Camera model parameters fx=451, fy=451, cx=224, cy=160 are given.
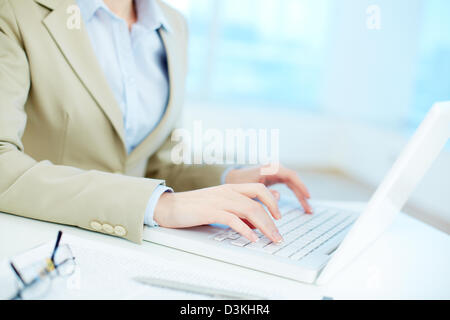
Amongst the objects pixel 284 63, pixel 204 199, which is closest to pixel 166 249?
pixel 204 199

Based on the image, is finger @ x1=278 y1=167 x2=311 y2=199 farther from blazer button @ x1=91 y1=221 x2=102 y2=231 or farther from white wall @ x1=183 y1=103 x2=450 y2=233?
white wall @ x1=183 y1=103 x2=450 y2=233

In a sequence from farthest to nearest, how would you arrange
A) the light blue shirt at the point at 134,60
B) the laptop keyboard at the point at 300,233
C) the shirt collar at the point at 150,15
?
1. the shirt collar at the point at 150,15
2. the light blue shirt at the point at 134,60
3. the laptop keyboard at the point at 300,233

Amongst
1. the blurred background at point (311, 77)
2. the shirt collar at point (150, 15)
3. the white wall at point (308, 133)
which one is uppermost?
the shirt collar at point (150, 15)

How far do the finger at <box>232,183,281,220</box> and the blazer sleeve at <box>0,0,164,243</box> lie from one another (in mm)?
135

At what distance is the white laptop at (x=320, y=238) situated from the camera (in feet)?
1.90

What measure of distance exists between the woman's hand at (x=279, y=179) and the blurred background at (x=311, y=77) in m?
2.05

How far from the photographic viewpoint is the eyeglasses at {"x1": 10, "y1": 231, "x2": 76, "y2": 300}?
0.50m

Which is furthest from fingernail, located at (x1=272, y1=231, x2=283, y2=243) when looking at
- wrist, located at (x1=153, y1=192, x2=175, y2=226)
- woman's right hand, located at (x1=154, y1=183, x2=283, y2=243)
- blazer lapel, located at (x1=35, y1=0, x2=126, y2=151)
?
blazer lapel, located at (x1=35, y1=0, x2=126, y2=151)

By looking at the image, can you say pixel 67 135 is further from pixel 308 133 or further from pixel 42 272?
pixel 308 133

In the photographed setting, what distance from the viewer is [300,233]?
0.77 meters

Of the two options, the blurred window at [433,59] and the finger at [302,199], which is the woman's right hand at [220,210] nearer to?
the finger at [302,199]

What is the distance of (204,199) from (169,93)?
0.51m

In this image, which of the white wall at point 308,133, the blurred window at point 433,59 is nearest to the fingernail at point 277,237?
the blurred window at point 433,59
